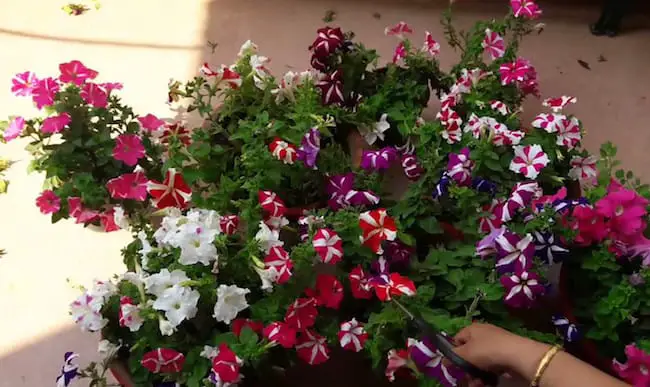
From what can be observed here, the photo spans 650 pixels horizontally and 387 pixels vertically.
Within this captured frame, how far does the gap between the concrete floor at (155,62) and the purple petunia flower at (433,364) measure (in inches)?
27.2

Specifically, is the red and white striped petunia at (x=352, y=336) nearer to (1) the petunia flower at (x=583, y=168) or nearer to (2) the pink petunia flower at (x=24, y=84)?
(1) the petunia flower at (x=583, y=168)

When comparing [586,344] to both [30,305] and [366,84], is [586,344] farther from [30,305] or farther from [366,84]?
[30,305]

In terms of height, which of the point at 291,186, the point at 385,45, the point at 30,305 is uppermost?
the point at 385,45

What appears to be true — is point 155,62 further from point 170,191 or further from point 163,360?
point 163,360

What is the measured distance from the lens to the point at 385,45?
1963mm

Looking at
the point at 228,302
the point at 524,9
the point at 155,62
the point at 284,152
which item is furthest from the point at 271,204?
the point at 155,62

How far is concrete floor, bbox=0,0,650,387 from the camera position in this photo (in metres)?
1.43

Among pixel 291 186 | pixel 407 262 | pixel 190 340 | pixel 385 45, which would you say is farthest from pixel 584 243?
pixel 385 45

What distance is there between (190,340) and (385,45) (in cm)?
117

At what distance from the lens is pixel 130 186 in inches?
51.2

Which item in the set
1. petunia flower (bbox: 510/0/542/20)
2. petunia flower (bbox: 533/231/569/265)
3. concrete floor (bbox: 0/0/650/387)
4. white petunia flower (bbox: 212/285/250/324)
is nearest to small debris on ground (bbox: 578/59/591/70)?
concrete floor (bbox: 0/0/650/387)

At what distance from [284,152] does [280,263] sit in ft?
0.86

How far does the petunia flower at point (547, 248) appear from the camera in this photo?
3.63ft

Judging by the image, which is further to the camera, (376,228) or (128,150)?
(128,150)
